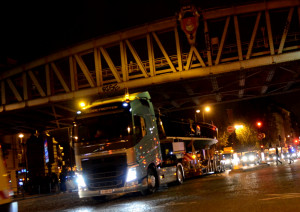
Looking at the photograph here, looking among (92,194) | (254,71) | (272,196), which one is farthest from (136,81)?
(272,196)

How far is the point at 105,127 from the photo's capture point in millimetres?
13320

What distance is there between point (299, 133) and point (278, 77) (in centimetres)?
14382

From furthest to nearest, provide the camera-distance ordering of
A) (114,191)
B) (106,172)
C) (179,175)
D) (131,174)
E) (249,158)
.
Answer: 1. (249,158)
2. (179,175)
3. (106,172)
4. (131,174)
5. (114,191)

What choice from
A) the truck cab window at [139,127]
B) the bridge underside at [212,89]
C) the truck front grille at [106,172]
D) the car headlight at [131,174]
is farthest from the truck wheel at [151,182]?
the bridge underside at [212,89]

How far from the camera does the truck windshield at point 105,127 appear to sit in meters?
13.0

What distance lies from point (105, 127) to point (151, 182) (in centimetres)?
275

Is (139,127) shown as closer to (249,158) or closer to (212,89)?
(212,89)

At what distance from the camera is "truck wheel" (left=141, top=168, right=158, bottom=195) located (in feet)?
44.4

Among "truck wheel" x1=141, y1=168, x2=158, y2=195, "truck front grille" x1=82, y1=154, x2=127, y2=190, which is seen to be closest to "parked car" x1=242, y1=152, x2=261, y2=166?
"truck wheel" x1=141, y1=168, x2=158, y2=195

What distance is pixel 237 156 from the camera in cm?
4091

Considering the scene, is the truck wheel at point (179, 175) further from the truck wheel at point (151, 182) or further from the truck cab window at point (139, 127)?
the truck cab window at point (139, 127)

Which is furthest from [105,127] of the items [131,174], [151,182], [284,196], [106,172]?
[284,196]

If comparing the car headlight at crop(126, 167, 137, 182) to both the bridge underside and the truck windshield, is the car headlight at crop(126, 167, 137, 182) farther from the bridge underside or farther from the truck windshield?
the bridge underside

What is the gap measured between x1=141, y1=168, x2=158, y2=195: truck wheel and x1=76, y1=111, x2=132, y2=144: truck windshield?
73.3 inches
